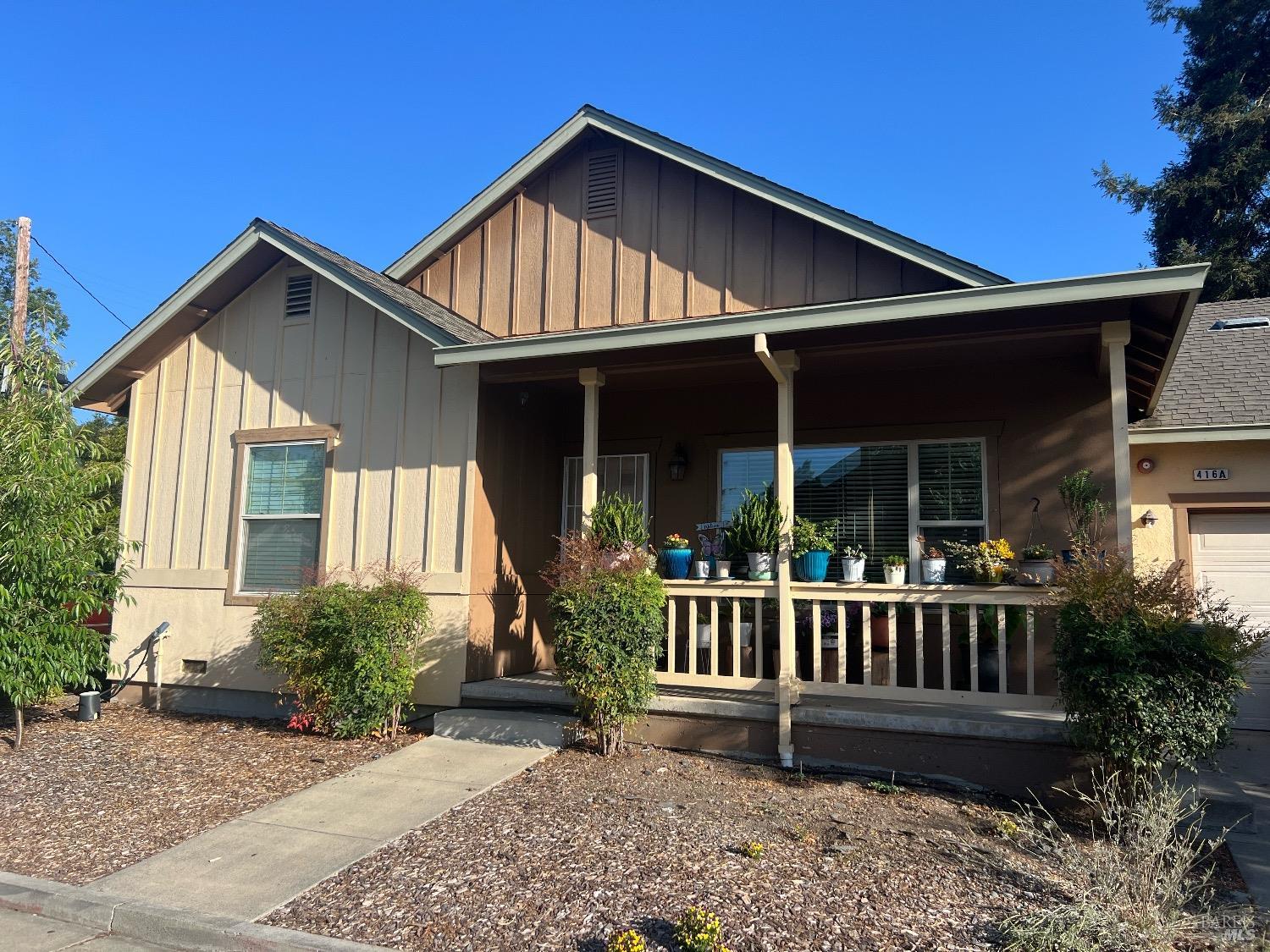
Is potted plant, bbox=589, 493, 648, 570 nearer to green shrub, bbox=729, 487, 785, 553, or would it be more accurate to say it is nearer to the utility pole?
green shrub, bbox=729, 487, 785, 553

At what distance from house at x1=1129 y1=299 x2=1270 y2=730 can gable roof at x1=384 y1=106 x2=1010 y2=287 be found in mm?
3112

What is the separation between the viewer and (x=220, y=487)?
30.3ft

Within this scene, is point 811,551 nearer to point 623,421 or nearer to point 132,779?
point 623,421

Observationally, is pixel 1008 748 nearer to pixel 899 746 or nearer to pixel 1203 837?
pixel 899 746

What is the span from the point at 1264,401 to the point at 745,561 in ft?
18.7

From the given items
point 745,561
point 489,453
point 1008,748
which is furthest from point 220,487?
point 1008,748

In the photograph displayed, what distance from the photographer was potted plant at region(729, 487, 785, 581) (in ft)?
22.5

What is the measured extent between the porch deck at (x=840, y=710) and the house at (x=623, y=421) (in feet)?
0.12

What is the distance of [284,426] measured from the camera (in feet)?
29.5

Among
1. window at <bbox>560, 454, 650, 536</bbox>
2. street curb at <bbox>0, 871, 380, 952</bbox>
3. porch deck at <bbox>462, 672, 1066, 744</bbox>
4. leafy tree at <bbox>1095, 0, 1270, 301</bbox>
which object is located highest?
leafy tree at <bbox>1095, 0, 1270, 301</bbox>

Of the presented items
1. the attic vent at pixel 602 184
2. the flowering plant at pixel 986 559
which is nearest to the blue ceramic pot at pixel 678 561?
the flowering plant at pixel 986 559

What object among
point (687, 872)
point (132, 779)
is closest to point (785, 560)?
point (687, 872)

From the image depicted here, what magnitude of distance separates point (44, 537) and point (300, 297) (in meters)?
3.33

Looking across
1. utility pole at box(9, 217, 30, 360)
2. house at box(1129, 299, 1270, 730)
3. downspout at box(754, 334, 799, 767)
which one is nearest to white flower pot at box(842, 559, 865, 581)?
downspout at box(754, 334, 799, 767)
